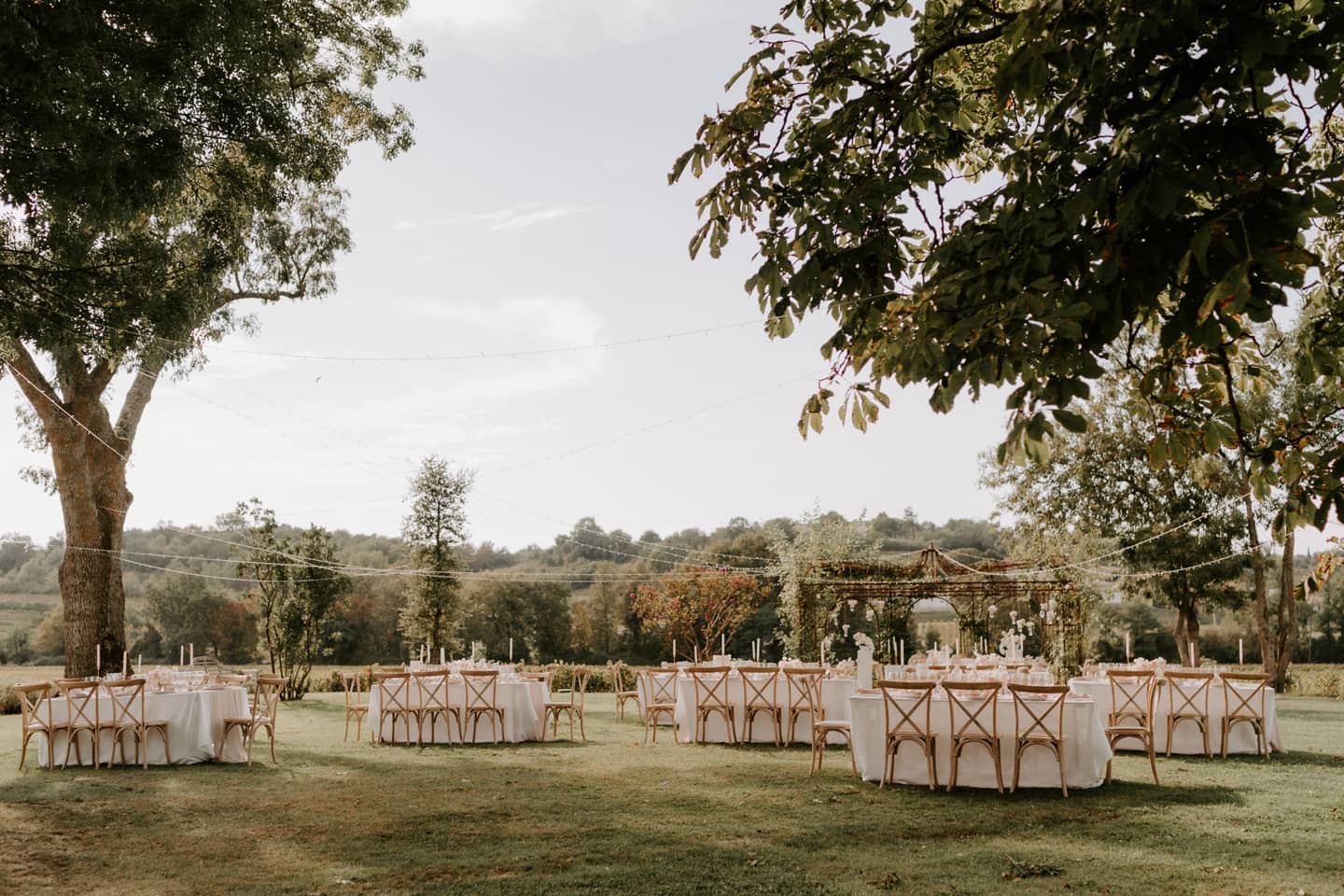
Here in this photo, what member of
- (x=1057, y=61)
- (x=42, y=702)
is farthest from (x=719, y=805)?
(x=42, y=702)

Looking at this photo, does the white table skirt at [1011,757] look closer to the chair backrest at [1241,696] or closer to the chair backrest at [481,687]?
the chair backrest at [1241,696]

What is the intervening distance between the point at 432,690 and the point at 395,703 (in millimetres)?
453

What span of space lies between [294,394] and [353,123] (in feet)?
17.9

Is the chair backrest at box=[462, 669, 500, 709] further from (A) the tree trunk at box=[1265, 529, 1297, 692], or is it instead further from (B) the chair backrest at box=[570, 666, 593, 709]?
(A) the tree trunk at box=[1265, 529, 1297, 692]

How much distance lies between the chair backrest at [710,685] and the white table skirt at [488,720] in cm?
177

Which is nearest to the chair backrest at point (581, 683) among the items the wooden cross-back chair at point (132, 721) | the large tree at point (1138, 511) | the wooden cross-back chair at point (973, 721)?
the wooden cross-back chair at point (132, 721)

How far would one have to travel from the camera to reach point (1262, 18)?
8.37 ft

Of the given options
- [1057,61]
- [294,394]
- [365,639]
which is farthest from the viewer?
[365,639]

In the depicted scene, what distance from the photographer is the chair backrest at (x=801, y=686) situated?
37.4 feet

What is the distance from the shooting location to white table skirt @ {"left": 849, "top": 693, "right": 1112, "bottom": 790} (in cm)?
789

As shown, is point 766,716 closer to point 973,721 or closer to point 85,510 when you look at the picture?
point 973,721

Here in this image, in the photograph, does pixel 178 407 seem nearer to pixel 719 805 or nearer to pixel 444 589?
pixel 444 589

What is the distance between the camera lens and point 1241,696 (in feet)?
33.4

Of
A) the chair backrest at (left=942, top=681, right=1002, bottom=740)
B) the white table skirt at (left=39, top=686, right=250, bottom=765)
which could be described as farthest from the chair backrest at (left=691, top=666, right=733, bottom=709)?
the white table skirt at (left=39, top=686, right=250, bottom=765)
